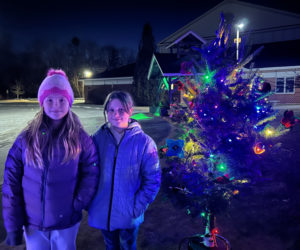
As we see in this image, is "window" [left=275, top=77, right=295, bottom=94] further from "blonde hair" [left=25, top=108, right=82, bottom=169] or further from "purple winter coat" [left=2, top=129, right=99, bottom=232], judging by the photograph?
"purple winter coat" [left=2, top=129, right=99, bottom=232]

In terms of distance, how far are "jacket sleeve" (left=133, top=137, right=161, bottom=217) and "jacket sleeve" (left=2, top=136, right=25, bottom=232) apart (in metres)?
0.87

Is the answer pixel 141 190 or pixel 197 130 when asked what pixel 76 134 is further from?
pixel 197 130

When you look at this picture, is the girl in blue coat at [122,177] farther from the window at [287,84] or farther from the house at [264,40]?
the window at [287,84]

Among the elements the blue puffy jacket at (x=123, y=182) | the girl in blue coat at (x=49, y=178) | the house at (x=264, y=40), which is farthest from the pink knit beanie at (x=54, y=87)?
the house at (x=264, y=40)

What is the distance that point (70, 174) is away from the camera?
5.89 feet

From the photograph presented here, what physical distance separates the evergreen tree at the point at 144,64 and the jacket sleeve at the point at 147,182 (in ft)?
76.8

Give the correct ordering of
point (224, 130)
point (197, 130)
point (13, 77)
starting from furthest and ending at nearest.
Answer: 1. point (13, 77)
2. point (197, 130)
3. point (224, 130)

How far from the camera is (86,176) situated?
6.12 ft

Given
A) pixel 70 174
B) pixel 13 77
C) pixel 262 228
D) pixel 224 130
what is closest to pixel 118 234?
pixel 70 174

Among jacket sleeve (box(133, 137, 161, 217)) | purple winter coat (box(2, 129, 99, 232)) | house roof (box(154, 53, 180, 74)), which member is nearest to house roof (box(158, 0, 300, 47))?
house roof (box(154, 53, 180, 74))

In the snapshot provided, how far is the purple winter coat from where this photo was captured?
171cm

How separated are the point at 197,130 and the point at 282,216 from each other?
195 cm

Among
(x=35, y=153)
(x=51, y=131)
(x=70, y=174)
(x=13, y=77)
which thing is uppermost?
(x=13, y=77)

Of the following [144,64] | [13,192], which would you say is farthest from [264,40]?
[13,192]
